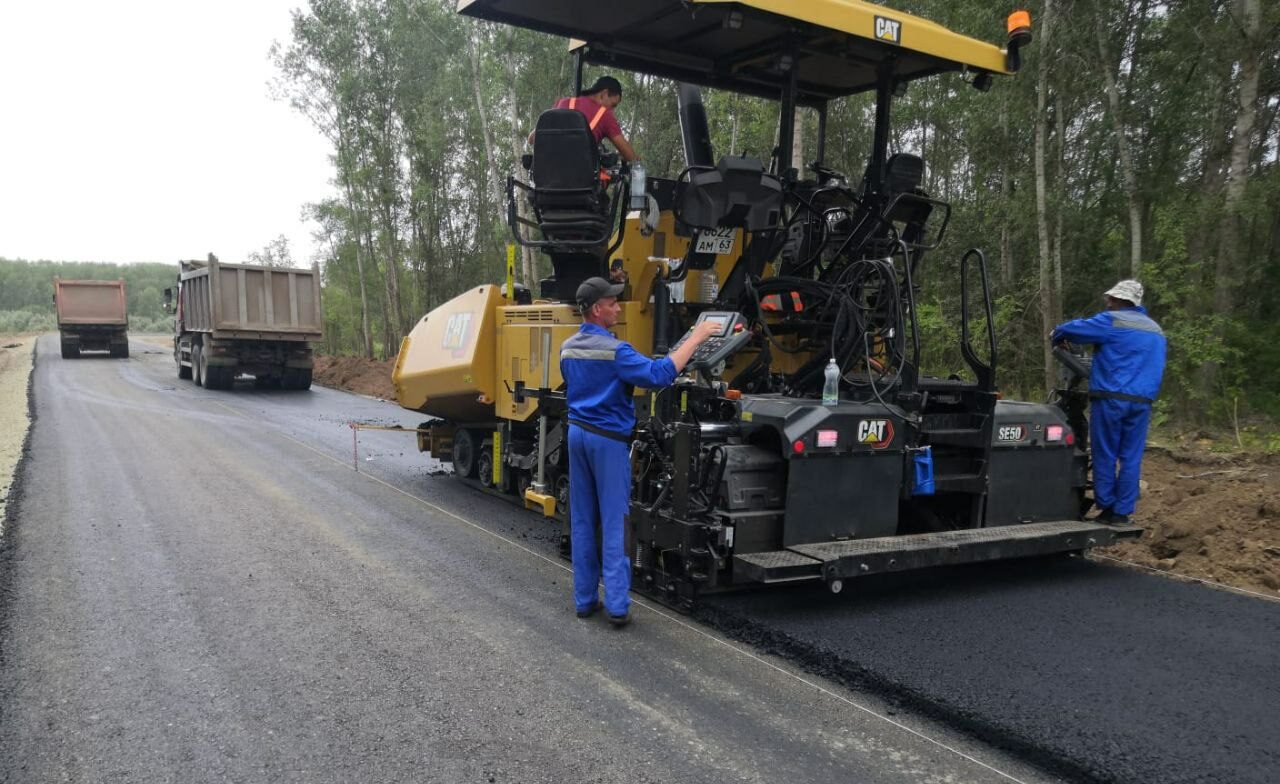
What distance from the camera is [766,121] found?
14164 millimetres

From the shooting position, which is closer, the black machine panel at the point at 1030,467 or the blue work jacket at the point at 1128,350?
the black machine panel at the point at 1030,467

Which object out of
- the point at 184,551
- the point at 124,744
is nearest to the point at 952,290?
the point at 184,551

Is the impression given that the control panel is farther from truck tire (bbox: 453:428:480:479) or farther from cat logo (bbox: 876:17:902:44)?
truck tire (bbox: 453:428:480:479)

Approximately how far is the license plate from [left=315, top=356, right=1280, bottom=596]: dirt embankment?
318cm

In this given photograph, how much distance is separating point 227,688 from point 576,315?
2932 mm

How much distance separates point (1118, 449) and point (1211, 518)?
4.38ft

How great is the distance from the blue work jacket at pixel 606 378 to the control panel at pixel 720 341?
0.24 m

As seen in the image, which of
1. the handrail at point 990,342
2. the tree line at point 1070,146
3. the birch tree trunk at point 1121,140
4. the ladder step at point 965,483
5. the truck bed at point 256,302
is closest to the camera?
the ladder step at point 965,483

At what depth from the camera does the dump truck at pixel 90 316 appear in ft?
78.7

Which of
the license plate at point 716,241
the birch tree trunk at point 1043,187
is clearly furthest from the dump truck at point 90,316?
the license plate at point 716,241

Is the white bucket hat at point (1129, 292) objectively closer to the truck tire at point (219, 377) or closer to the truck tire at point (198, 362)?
the truck tire at point (219, 377)

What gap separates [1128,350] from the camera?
4980mm

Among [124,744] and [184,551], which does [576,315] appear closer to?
[184,551]

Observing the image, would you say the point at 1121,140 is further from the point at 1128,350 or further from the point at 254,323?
the point at 254,323
